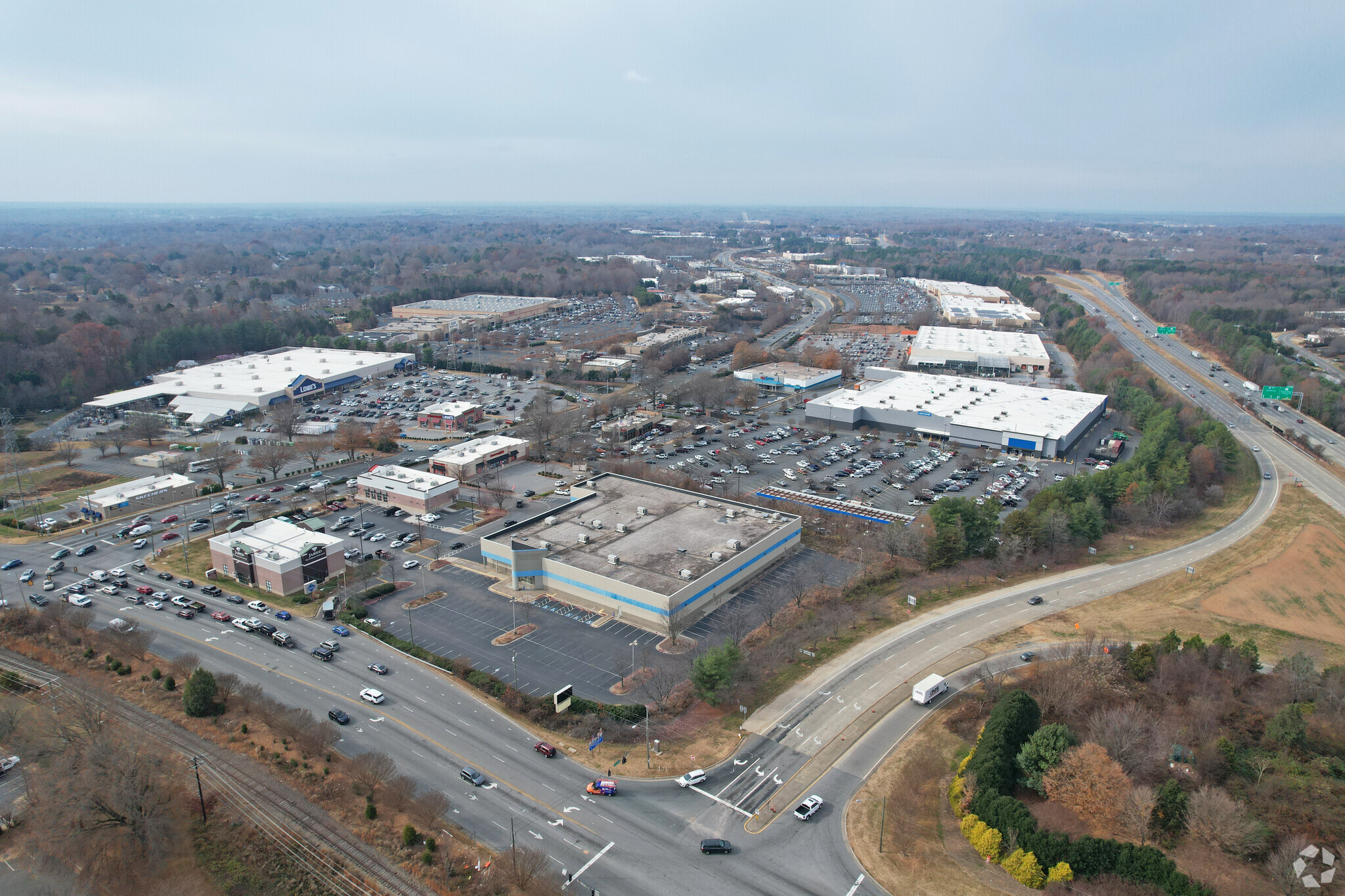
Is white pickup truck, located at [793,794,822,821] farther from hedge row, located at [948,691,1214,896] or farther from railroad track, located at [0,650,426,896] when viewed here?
railroad track, located at [0,650,426,896]

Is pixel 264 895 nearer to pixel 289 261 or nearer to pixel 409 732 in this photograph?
pixel 409 732

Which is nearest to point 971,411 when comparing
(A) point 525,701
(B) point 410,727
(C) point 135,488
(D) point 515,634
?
(D) point 515,634

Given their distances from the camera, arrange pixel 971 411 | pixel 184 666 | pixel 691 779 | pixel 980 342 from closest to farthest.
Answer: pixel 691 779 < pixel 184 666 < pixel 971 411 < pixel 980 342

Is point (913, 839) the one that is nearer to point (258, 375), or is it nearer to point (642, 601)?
point (642, 601)

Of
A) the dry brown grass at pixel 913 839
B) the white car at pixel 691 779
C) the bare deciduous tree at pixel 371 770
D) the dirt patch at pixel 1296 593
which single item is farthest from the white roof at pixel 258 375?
the dirt patch at pixel 1296 593

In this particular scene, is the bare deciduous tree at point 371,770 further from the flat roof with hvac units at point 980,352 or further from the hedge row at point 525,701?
the flat roof with hvac units at point 980,352
